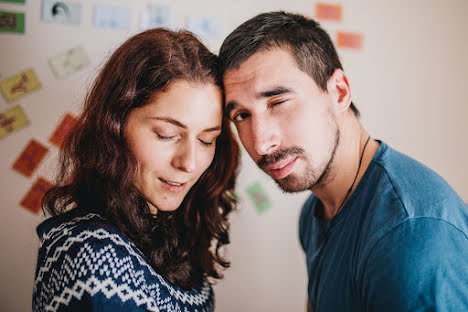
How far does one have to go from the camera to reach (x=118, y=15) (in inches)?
57.9

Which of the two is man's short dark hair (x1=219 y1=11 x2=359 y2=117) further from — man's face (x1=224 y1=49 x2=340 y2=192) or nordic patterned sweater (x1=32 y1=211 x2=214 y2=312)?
nordic patterned sweater (x1=32 y1=211 x2=214 y2=312)

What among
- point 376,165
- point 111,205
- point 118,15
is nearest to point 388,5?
point 376,165

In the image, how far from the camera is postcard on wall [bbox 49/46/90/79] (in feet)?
4.69

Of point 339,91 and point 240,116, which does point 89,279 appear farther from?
point 339,91

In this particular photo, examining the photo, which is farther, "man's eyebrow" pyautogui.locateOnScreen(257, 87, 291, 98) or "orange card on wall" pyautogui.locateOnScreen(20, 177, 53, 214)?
"orange card on wall" pyautogui.locateOnScreen(20, 177, 53, 214)

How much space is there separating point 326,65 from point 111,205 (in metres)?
0.80

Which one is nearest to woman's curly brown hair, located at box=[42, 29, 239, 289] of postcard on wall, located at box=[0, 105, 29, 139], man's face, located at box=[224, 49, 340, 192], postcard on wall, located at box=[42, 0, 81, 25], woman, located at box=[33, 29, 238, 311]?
woman, located at box=[33, 29, 238, 311]

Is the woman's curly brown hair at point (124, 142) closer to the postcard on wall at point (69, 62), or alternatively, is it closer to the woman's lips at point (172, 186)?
the woman's lips at point (172, 186)

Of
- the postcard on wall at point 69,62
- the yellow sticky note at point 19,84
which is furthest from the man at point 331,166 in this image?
the yellow sticky note at point 19,84

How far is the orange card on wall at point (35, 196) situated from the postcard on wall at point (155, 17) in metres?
0.77

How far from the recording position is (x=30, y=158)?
1.43 metres

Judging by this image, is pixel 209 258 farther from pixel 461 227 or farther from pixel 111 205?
pixel 461 227

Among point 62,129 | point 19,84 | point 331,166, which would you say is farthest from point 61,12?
point 331,166

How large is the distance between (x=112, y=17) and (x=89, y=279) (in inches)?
44.1
